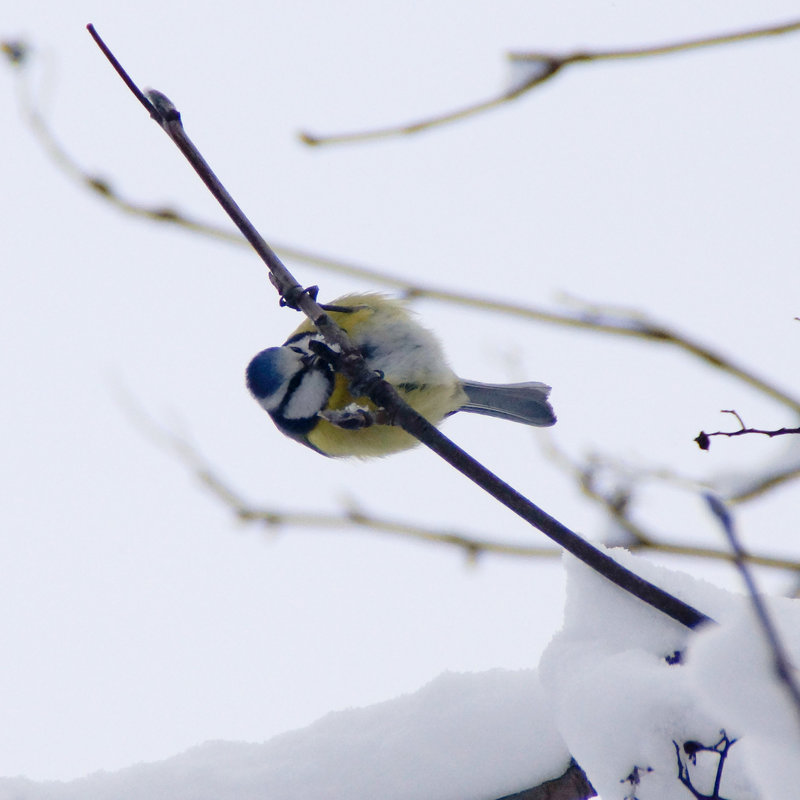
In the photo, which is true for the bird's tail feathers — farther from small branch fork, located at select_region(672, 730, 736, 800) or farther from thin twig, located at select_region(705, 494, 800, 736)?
thin twig, located at select_region(705, 494, 800, 736)

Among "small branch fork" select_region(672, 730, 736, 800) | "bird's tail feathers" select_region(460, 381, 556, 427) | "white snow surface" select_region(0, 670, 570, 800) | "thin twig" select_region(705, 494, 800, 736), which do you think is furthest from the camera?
"bird's tail feathers" select_region(460, 381, 556, 427)

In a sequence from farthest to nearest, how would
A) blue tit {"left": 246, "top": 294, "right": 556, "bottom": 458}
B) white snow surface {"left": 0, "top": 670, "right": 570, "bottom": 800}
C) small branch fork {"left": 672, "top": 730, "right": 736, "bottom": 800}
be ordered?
Answer: blue tit {"left": 246, "top": 294, "right": 556, "bottom": 458} → white snow surface {"left": 0, "top": 670, "right": 570, "bottom": 800} → small branch fork {"left": 672, "top": 730, "right": 736, "bottom": 800}

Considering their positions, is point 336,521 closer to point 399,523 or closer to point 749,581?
point 399,523

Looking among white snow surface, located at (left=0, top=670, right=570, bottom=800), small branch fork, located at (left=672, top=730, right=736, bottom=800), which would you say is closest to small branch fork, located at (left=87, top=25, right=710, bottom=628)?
small branch fork, located at (left=672, top=730, right=736, bottom=800)

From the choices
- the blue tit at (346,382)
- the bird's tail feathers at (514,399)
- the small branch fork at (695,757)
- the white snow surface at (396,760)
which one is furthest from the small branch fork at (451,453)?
the bird's tail feathers at (514,399)

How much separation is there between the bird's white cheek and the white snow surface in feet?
3.72

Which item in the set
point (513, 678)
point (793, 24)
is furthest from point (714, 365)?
point (513, 678)

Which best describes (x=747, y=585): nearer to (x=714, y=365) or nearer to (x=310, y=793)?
(x=714, y=365)

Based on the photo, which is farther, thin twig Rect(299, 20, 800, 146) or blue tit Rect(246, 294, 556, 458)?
blue tit Rect(246, 294, 556, 458)

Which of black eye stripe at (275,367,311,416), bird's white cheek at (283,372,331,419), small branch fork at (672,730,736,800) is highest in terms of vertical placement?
black eye stripe at (275,367,311,416)

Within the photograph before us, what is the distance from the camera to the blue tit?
98.0 inches

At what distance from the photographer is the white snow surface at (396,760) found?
1465mm

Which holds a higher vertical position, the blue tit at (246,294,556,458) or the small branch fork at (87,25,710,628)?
the blue tit at (246,294,556,458)

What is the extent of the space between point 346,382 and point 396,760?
1.12m
